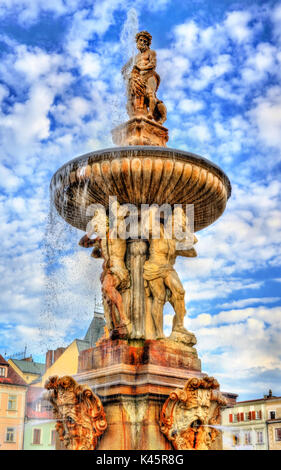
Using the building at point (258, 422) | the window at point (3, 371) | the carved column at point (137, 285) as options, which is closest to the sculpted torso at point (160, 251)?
the carved column at point (137, 285)

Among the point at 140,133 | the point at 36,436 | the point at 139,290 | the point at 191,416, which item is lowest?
the point at 191,416

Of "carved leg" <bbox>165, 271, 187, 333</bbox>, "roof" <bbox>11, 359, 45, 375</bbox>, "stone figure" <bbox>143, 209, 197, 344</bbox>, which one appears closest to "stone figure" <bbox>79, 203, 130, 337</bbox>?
"stone figure" <bbox>143, 209, 197, 344</bbox>

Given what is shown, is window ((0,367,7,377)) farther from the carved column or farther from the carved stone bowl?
the carved column

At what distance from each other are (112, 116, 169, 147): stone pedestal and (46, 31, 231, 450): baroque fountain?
17 mm

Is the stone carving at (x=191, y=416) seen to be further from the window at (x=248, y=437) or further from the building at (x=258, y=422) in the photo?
the window at (x=248, y=437)

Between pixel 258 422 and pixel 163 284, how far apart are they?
98.4 feet

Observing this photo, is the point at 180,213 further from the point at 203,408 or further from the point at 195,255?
the point at 203,408

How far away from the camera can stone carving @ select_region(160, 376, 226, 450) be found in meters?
7.33

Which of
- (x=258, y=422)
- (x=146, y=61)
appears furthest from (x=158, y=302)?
(x=258, y=422)

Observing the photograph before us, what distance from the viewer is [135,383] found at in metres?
7.50

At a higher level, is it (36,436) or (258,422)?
(258,422)

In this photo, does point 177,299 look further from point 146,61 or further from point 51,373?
point 51,373

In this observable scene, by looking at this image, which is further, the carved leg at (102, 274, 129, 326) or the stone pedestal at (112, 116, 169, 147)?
the stone pedestal at (112, 116, 169, 147)

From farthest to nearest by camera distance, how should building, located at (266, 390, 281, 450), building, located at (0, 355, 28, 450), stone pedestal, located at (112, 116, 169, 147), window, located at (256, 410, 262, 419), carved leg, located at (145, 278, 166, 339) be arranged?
window, located at (256, 410, 262, 419) < building, located at (266, 390, 281, 450) < building, located at (0, 355, 28, 450) < stone pedestal, located at (112, 116, 169, 147) < carved leg, located at (145, 278, 166, 339)
